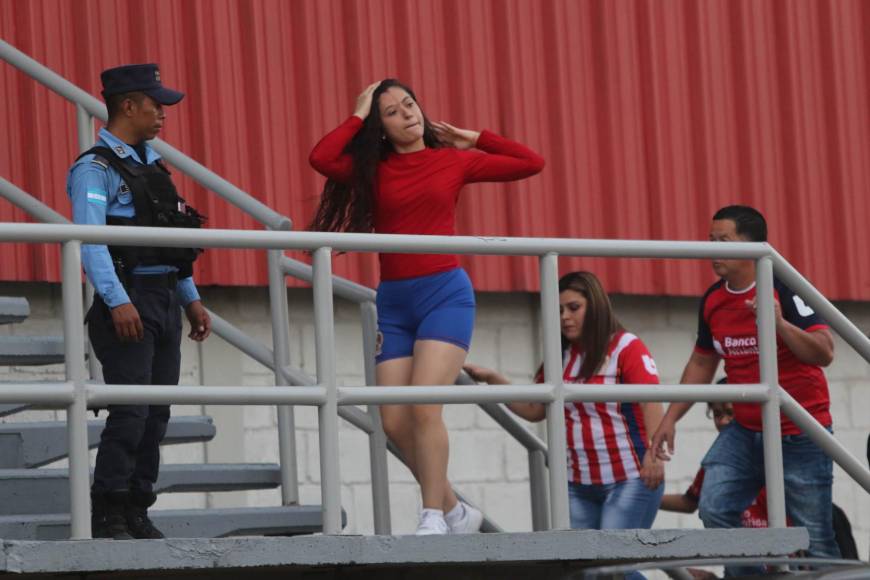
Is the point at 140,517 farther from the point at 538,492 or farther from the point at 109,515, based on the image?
the point at 538,492

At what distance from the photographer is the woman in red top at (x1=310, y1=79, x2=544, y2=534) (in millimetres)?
6762

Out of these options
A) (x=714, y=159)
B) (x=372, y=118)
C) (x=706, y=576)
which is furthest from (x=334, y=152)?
(x=714, y=159)

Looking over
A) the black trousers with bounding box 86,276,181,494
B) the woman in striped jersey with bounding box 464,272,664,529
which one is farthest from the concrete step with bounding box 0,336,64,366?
the woman in striped jersey with bounding box 464,272,664,529

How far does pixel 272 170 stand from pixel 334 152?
3.53m

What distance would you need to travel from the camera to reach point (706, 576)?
6176mm

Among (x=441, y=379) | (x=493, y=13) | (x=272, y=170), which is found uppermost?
(x=493, y=13)

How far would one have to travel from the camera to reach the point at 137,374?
21.3ft

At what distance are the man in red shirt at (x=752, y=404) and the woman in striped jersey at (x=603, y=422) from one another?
0.22 meters

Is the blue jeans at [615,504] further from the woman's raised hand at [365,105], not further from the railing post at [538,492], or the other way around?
the woman's raised hand at [365,105]

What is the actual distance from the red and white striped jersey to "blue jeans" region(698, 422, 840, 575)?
312 mm

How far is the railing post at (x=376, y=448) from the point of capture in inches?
299

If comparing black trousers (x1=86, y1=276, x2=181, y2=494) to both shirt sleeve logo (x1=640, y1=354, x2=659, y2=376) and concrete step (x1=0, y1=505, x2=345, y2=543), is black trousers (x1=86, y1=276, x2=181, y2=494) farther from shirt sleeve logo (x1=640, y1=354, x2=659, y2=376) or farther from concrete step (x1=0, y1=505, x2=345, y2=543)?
shirt sleeve logo (x1=640, y1=354, x2=659, y2=376)

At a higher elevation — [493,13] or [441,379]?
[493,13]

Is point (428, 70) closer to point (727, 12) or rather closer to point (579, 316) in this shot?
point (727, 12)
